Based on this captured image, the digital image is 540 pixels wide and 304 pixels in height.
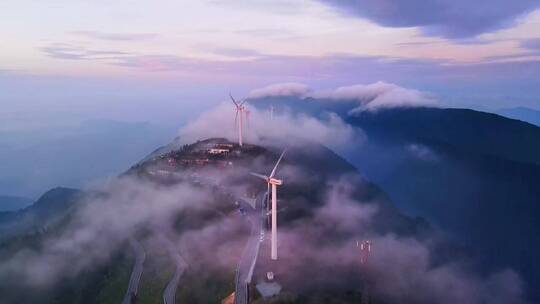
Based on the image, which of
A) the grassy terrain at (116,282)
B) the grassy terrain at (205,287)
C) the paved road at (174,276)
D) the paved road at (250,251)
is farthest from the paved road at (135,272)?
the paved road at (250,251)

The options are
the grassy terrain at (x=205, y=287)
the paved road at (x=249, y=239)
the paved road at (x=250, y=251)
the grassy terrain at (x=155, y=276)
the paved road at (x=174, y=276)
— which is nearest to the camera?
the paved road at (x=250, y=251)

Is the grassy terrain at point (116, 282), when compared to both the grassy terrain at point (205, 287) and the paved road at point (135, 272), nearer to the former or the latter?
the paved road at point (135, 272)

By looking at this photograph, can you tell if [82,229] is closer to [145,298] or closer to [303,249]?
[145,298]

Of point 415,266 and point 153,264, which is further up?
point 153,264

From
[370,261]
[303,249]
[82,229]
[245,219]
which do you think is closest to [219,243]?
[245,219]

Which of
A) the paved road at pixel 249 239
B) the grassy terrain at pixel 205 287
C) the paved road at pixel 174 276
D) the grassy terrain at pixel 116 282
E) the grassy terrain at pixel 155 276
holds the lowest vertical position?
the grassy terrain at pixel 116 282

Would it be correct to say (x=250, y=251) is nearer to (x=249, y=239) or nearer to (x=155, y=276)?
(x=249, y=239)
